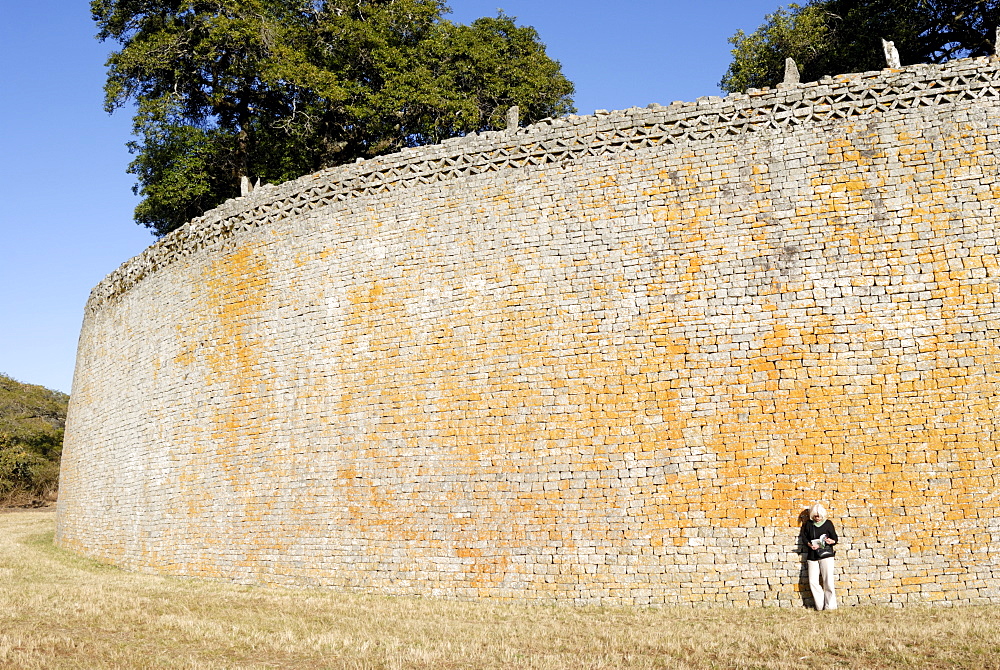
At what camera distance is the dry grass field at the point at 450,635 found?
7574mm

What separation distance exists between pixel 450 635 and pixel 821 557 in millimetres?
4289

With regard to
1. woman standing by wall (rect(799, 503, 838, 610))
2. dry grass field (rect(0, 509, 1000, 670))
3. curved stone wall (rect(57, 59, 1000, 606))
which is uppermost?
curved stone wall (rect(57, 59, 1000, 606))

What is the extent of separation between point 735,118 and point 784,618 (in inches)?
250

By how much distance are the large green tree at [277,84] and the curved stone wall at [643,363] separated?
32.5ft

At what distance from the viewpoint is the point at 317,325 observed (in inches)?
517

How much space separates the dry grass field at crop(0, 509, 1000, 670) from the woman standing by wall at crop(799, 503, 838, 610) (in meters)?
0.26

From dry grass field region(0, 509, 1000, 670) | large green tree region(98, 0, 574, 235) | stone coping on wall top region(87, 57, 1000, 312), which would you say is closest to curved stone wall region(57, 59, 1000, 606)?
stone coping on wall top region(87, 57, 1000, 312)

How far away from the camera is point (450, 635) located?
8656 millimetres

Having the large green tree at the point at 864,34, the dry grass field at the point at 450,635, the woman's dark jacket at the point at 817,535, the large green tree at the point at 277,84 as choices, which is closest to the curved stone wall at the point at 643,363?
the woman's dark jacket at the point at 817,535

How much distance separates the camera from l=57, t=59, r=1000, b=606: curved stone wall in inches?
387

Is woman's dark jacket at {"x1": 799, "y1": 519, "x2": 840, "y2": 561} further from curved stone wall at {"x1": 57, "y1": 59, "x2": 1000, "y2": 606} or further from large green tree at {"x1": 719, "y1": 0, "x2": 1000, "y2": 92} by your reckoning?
large green tree at {"x1": 719, "y1": 0, "x2": 1000, "y2": 92}

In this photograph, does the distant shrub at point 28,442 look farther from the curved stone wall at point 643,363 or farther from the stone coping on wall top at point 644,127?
the stone coping on wall top at point 644,127

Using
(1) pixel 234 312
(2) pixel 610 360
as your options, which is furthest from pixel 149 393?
(2) pixel 610 360

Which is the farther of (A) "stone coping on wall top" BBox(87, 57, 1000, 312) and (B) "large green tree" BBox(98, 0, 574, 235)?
(B) "large green tree" BBox(98, 0, 574, 235)
